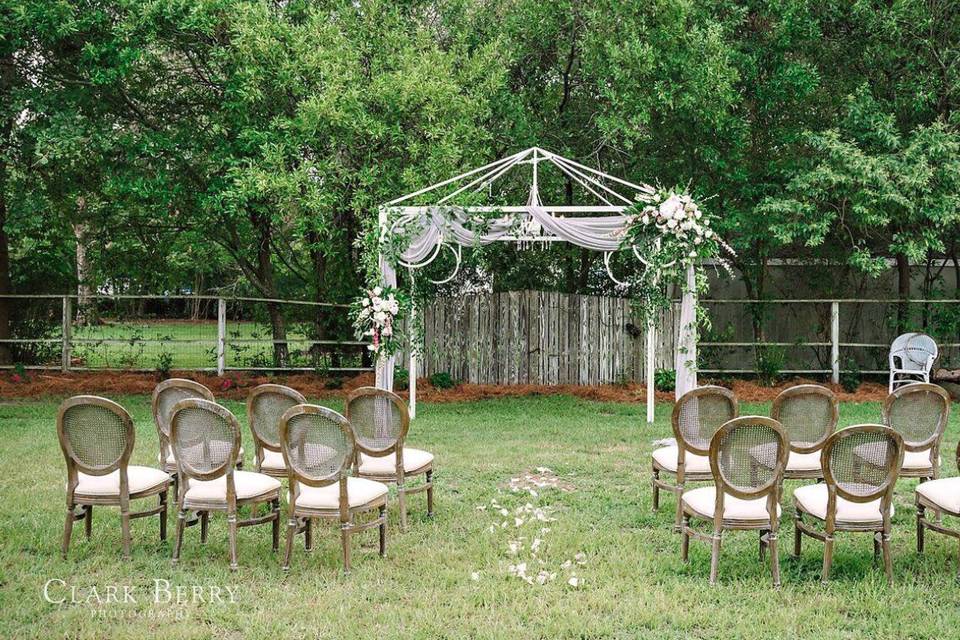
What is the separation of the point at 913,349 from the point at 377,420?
10367 mm

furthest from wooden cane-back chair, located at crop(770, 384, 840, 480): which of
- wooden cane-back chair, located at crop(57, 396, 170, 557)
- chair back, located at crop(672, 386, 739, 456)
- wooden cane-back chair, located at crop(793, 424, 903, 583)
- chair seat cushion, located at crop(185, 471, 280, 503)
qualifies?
wooden cane-back chair, located at crop(57, 396, 170, 557)

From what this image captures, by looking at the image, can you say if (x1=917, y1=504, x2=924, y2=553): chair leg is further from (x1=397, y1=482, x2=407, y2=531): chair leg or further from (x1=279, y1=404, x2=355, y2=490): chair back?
(x1=279, y1=404, x2=355, y2=490): chair back

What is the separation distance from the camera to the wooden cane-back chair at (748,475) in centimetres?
522

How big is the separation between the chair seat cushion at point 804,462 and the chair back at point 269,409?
3874 millimetres

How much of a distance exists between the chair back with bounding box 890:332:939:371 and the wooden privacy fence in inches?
137

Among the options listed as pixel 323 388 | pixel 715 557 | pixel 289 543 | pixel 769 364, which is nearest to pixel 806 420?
pixel 715 557

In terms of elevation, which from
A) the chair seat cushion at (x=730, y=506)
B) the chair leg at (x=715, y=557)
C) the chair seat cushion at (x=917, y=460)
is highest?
the chair seat cushion at (x=917, y=460)

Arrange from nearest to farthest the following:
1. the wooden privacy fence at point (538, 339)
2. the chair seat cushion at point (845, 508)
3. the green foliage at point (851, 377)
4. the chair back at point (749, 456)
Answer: the chair back at point (749, 456), the chair seat cushion at point (845, 508), the green foliage at point (851, 377), the wooden privacy fence at point (538, 339)

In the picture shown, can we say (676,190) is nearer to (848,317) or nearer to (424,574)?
(424,574)

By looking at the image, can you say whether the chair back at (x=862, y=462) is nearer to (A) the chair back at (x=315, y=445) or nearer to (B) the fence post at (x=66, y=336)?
(A) the chair back at (x=315, y=445)

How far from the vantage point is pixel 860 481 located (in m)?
5.25

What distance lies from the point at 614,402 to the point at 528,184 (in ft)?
13.4

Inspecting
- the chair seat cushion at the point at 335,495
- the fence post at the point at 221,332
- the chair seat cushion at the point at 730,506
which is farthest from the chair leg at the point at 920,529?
the fence post at the point at 221,332

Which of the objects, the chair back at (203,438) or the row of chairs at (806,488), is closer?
the row of chairs at (806,488)
